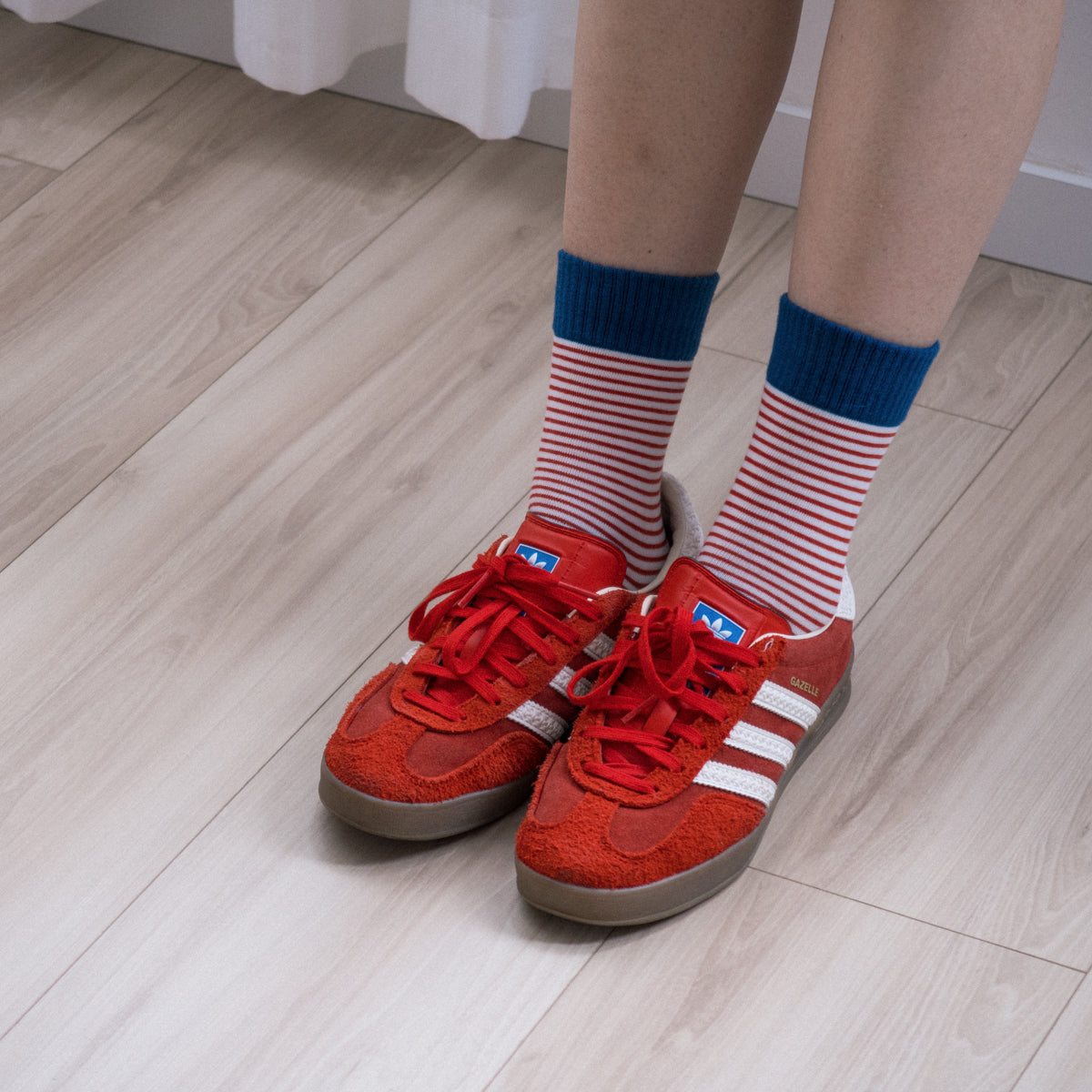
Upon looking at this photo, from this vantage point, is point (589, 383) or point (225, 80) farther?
point (225, 80)

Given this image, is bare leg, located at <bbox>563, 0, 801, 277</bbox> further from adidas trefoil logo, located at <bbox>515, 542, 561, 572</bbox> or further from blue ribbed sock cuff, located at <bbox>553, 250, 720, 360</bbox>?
adidas trefoil logo, located at <bbox>515, 542, 561, 572</bbox>

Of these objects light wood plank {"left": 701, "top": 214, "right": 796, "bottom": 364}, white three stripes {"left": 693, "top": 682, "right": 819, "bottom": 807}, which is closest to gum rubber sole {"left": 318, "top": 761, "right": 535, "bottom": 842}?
white three stripes {"left": 693, "top": 682, "right": 819, "bottom": 807}

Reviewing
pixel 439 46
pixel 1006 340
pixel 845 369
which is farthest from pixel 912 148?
pixel 439 46

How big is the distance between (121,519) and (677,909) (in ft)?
1.57

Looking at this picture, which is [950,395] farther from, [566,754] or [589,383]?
[566,754]

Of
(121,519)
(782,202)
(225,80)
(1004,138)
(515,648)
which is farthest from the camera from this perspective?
(225,80)

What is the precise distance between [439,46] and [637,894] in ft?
2.65

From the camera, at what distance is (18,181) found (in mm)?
1309

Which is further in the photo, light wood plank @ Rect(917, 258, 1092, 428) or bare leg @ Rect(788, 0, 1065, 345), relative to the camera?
light wood plank @ Rect(917, 258, 1092, 428)

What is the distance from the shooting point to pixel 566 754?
0.74 metres

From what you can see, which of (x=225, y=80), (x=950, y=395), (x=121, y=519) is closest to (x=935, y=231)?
(x=950, y=395)

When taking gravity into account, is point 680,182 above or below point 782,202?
above

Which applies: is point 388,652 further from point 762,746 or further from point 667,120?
point 667,120

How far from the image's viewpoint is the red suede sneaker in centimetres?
70
